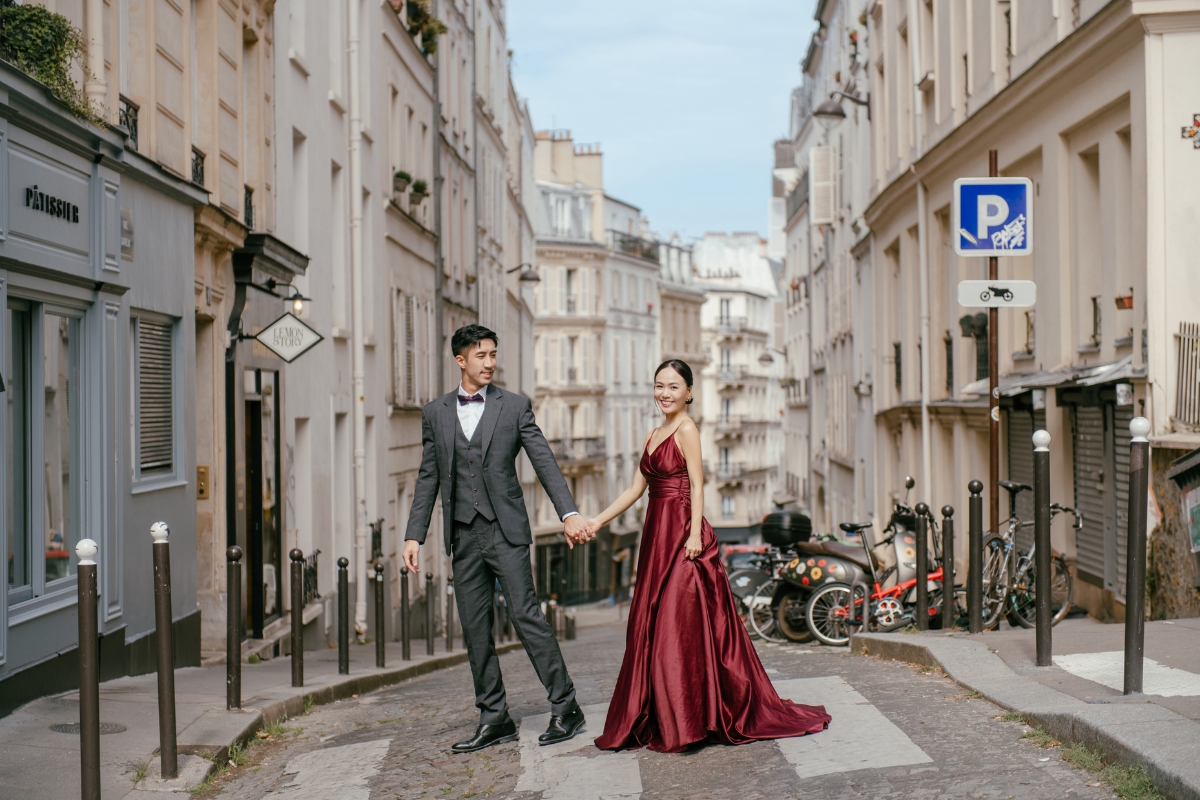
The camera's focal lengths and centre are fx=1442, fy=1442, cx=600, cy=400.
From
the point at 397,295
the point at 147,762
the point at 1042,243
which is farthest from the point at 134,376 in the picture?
the point at 397,295

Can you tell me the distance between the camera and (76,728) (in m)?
7.25

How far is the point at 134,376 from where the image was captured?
10602 millimetres

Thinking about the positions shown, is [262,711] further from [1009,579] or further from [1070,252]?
[1070,252]

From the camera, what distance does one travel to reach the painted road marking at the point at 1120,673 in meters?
6.45

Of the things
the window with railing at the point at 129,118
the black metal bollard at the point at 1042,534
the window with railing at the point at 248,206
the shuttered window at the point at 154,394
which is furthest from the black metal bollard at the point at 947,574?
→ the window with railing at the point at 248,206

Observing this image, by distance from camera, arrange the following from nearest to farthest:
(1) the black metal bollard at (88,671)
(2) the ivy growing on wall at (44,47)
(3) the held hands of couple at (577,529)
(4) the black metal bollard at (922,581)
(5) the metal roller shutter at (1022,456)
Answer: (1) the black metal bollard at (88,671) → (3) the held hands of couple at (577,529) → (2) the ivy growing on wall at (44,47) → (4) the black metal bollard at (922,581) → (5) the metal roller shutter at (1022,456)

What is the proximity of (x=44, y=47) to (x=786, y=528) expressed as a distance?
8859mm

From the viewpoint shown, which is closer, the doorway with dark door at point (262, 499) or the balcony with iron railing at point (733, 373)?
the doorway with dark door at point (262, 499)

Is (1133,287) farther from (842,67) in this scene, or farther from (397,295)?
(842,67)

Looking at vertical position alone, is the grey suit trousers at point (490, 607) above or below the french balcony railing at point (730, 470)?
above

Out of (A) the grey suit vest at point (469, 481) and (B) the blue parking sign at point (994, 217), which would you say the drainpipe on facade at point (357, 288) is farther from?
(A) the grey suit vest at point (469, 481)

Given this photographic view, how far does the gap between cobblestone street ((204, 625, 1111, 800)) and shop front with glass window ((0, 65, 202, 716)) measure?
5.90ft

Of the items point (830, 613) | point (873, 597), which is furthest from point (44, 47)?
point (873, 597)

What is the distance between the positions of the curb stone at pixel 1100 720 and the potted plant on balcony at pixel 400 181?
A: 55.7 ft
